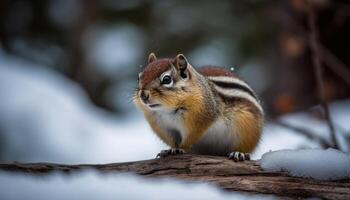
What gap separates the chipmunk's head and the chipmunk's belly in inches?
8.7

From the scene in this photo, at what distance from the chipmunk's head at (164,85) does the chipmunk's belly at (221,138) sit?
8.7 inches

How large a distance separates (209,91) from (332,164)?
2.63ft

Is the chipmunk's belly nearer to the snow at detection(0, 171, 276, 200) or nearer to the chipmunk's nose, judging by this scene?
the chipmunk's nose

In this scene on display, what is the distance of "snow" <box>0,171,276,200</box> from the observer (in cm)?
203

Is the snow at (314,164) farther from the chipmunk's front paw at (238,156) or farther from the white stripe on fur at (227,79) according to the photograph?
the white stripe on fur at (227,79)

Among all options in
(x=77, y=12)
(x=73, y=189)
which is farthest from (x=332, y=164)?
(x=77, y=12)

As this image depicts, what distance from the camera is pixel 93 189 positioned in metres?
2.08

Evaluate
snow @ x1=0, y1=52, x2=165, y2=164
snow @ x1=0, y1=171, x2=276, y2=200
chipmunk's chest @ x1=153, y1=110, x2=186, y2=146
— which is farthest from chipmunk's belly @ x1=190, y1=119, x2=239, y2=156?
snow @ x1=0, y1=52, x2=165, y2=164

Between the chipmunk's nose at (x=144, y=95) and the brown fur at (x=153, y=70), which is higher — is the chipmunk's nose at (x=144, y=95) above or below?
below

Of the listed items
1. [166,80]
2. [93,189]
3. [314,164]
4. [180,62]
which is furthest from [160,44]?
[93,189]

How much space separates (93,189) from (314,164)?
36.1 inches

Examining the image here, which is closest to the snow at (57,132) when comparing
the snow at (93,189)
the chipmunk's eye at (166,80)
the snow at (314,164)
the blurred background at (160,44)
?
the blurred background at (160,44)

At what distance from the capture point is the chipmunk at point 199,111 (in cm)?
279

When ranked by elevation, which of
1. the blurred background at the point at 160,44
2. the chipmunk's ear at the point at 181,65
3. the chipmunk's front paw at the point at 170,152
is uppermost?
the blurred background at the point at 160,44
